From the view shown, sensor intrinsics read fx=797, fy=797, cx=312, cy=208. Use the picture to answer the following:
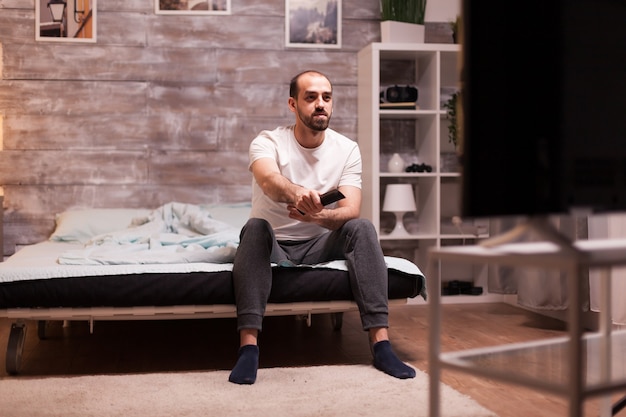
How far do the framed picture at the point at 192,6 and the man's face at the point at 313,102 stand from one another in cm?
172

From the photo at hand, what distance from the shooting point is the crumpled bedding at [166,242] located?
294 cm

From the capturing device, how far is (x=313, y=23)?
4750mm

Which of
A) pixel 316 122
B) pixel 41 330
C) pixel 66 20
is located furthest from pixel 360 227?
pixel 66 20

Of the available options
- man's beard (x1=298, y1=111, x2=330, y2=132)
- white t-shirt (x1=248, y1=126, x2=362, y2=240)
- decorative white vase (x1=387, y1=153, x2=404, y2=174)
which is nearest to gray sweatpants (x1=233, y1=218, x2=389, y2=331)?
white t-shirt (x1=248, y1=126, x2=362, y2=240)

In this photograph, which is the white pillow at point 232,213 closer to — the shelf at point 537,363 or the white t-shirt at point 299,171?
the white t-shirt at point 299,171

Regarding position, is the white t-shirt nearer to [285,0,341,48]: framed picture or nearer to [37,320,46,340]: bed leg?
[37,320,46,340]: bed leg

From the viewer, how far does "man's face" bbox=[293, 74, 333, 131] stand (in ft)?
9.99

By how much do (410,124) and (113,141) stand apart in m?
1.78

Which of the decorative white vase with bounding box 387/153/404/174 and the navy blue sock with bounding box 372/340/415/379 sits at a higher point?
the decorative white vase with bounding box 387/153/404/174

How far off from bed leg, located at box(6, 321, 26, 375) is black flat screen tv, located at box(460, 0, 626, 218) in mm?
2042

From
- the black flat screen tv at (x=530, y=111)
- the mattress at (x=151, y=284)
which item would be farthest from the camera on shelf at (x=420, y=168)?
the black flat screen tv at (x=530, y=111)

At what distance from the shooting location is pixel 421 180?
15.9ft

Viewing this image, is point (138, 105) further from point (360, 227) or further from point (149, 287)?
point (360, 227)

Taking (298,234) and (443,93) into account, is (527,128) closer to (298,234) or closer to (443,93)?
(298,234)
